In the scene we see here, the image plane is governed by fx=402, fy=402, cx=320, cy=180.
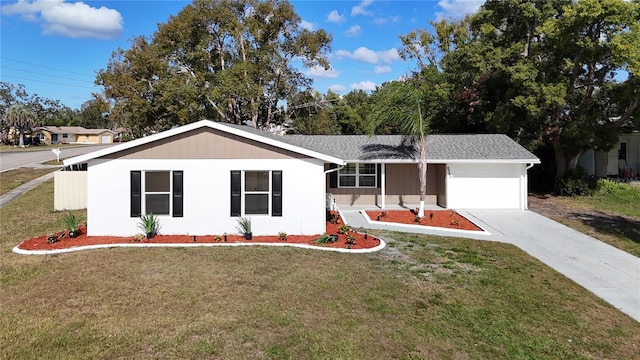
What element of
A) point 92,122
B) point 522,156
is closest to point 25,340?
point 522,156

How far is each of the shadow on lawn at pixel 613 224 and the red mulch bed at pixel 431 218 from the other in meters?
4.13

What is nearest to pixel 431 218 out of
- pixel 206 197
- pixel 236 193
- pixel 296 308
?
pixel 236 193

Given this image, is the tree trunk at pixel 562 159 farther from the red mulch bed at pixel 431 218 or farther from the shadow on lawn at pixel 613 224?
the red mulch bed at pixel 431 218

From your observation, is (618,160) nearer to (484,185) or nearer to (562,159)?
(562,159)

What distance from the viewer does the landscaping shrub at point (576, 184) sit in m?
20.7

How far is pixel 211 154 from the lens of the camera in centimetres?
1173

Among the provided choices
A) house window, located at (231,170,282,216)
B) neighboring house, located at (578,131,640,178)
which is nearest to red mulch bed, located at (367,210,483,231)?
house window, located at (231,170,282,216)

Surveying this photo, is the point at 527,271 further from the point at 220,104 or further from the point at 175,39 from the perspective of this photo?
the point at 175,39

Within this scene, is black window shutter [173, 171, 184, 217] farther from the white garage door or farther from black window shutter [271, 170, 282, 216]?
the white garage door

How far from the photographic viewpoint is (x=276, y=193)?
11852 mm

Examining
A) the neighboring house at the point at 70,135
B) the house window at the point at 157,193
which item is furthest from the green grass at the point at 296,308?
the neighboring house at the point at 70,135

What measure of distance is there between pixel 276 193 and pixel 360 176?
7494 millimetres

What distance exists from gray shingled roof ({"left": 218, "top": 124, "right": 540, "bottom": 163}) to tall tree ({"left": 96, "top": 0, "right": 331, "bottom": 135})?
10.0 metres

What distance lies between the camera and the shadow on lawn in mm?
12766
